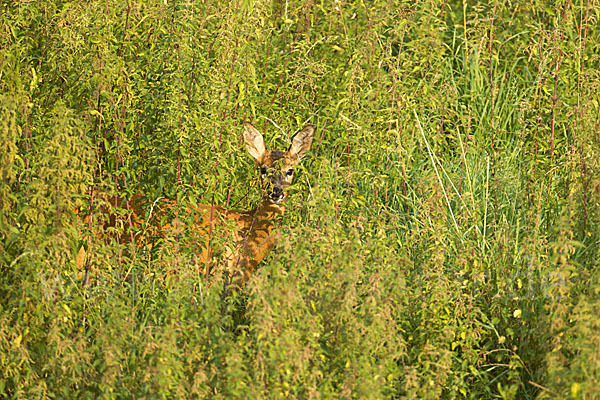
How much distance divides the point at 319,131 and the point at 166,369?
8.51 feet

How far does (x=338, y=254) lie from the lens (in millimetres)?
4633

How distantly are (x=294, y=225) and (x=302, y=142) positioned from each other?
1.30m

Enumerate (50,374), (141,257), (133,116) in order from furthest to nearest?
(133,116), (141,257), (50,374)

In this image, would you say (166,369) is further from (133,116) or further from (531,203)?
(531,203)

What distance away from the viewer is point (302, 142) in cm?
657

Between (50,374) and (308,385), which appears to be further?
(50,374)

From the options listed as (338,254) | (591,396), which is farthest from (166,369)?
(591,396)

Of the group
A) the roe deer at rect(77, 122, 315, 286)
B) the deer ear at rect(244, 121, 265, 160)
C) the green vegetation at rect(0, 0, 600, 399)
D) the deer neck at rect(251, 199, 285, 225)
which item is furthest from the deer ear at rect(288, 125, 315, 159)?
the deer neck at rect(251, 199, 285, 225)

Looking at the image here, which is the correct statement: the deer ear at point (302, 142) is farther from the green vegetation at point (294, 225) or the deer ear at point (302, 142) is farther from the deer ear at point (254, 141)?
the deer ear at point (254, 141)

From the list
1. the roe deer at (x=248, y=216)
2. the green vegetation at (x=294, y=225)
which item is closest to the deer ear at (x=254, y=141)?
the roe deer at (x=248, y=216)

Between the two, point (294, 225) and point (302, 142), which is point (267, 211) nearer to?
point (302, 142)

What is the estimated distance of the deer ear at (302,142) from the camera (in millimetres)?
6445

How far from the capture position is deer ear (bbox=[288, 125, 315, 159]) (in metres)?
6.45

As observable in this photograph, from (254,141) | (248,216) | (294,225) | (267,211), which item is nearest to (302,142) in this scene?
(254,141)
